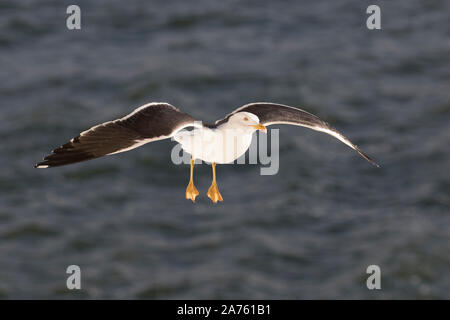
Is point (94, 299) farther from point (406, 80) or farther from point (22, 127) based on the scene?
point (406, 80)

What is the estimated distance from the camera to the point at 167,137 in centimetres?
1191

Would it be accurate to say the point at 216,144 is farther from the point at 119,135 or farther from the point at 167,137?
the point at 119,135

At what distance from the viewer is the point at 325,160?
200 ft

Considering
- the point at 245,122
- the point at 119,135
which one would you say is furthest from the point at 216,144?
the point at 119,135

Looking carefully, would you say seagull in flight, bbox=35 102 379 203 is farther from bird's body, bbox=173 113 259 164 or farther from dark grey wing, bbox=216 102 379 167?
dark grey wing, bbox=216 102 379 167

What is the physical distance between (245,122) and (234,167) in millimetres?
49567

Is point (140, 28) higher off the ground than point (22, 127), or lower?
higher

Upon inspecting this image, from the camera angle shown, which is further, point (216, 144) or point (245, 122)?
point (245, 122)

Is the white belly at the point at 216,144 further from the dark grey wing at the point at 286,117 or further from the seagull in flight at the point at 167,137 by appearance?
the dark grey wing at the point at 286,117

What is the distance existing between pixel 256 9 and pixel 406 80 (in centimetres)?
1344

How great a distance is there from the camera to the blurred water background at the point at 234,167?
2222 inches
